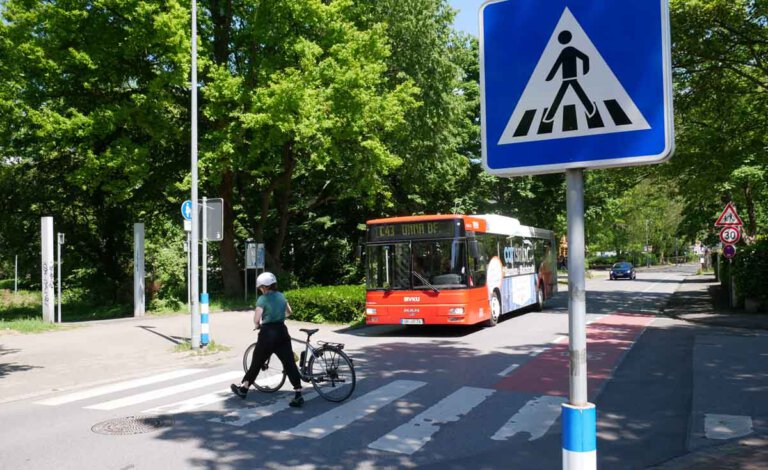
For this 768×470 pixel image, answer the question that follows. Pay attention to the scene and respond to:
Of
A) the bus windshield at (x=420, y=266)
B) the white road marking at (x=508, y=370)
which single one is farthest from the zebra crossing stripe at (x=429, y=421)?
the bus windshield at (x=420, y=266)

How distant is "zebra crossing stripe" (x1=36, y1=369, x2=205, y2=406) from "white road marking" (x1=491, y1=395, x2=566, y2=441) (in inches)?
230

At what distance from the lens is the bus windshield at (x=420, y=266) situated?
14930mm

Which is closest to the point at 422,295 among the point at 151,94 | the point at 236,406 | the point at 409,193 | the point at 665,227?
the point at 236,406

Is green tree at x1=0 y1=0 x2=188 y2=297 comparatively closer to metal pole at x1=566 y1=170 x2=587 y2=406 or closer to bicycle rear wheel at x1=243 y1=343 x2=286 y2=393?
bicycle rear wheel at x1=243 y1=343 x2=286 y2=393

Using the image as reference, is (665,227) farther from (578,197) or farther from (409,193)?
(578,197)

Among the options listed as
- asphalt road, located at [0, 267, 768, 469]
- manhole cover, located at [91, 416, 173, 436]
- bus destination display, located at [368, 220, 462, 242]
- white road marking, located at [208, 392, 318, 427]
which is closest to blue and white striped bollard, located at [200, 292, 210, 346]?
asphalt road, located at [0, 267, 768, 469]

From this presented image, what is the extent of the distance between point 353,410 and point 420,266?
7831 mm

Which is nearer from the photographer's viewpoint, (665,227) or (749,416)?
(749,416)

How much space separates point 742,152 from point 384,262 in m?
12.1

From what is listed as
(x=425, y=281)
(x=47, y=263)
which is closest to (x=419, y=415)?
(x=425, y=281)

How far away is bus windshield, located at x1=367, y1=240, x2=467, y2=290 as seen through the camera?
49.0 ft

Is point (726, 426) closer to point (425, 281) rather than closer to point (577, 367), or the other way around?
point (577, 367)

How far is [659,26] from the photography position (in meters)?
2.29

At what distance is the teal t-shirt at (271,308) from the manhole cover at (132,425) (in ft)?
5.54
